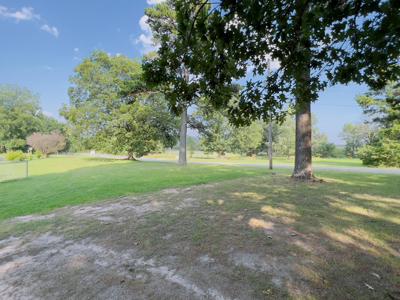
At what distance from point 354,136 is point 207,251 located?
42284mm

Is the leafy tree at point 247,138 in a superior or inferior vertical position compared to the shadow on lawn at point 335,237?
superior

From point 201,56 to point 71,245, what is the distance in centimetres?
292

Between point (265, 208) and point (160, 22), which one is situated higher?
point (160, 22)

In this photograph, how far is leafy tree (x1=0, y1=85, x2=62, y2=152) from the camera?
4381 centimetres

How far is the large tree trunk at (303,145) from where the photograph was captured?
28.0ft

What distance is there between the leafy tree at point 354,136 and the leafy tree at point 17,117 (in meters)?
56.9

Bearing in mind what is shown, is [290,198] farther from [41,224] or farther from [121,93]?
[121,93]

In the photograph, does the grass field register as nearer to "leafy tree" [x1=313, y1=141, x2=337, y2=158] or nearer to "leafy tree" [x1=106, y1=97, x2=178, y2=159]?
"leafy tree" [x1=313, y1=141, x2=337, y2=158]

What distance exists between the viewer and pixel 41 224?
13.8 feet

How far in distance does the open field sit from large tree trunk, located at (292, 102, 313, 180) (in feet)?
11.0

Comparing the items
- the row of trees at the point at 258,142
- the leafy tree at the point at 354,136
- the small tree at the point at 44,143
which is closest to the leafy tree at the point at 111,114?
the row of trees at the point at 258,142

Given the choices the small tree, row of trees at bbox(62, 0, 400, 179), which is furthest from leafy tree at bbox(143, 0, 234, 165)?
the small tree

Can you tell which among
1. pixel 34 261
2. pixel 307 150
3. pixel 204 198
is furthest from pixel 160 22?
pixel 34 261

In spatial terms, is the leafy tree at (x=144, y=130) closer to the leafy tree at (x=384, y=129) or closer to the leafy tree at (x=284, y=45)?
the leafy tree at (x=384, y=129)
